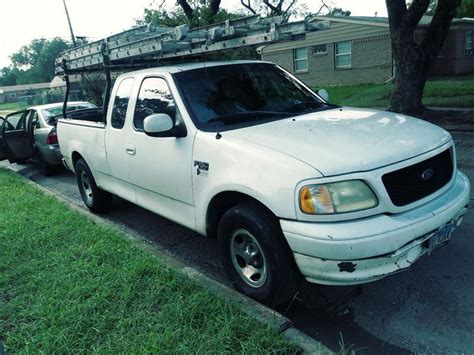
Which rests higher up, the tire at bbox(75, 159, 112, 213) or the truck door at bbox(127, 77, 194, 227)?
the truck door at bbox(127, 77, 194, 227)

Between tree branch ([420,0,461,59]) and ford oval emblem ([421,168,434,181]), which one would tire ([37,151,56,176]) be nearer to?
ford oval emblem ([421,168,434,181])

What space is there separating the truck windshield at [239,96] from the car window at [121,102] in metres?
0.87

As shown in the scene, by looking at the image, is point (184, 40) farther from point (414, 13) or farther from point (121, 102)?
point (414, 13)

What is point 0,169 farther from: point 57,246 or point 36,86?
point 36,86

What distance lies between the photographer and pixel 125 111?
4.66 meters

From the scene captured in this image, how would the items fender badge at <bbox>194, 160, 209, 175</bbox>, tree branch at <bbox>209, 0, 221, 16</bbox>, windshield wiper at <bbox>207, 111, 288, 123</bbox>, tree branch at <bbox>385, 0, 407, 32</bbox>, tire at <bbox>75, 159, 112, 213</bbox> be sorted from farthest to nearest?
tree branch at <bbox>209, 0, 221, 16</bbox>, tree branch at <bbox>385, 0, 407, 32</bbox>, tire at <bbox>75, 159, 112, 213</bbox>, windshield wiper at <bbox>207, 111, 288, 123</bbox>, fender badge at <bbox>194, 160, 209, 175</bbox>

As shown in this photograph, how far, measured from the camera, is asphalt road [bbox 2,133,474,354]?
2.88m

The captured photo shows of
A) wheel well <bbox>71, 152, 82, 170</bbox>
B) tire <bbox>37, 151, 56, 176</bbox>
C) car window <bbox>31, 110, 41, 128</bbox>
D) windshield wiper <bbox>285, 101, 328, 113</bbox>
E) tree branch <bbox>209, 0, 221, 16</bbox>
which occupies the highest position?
tree branch <bbox>209, 0, 221, 16</bbox>

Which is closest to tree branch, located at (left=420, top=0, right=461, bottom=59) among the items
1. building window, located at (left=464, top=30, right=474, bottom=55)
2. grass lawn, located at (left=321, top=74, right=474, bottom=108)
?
grass lawn, located at (left=321, top=74, right=474, bottom=108)

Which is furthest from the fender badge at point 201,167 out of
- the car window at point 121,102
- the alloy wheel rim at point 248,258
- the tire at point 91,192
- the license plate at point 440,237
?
the tire at point 91,192

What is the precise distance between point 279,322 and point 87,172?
12.5 feet

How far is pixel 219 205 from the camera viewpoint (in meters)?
3.58

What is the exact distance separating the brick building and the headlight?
20962mm

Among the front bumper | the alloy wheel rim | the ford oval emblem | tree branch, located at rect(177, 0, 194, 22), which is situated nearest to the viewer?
the front bumper
